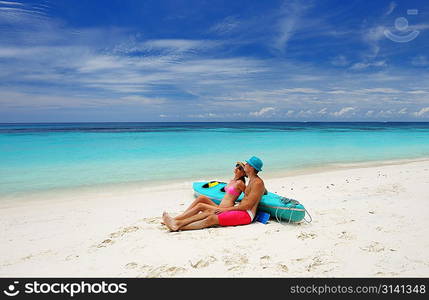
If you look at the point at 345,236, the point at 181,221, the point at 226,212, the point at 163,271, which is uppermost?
the point at 226,212

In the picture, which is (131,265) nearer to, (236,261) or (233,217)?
(236,261)

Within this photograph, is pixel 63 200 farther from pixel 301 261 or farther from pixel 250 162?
pixel 301 261

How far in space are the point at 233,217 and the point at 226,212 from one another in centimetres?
13

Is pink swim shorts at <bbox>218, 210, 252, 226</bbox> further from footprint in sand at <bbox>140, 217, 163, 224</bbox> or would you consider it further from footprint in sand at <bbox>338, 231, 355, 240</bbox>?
footprint in sand at <bbox>338, 231, 355, 240</bbox>

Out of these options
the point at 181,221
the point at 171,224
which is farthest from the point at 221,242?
the point at 171,224

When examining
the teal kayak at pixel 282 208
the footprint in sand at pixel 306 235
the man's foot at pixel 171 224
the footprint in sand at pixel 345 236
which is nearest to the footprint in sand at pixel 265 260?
the footprint in sand at pixel 306 235

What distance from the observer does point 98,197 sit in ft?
25.2

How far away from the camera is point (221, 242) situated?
406 centimetres

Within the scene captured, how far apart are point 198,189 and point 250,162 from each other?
2.34 meters

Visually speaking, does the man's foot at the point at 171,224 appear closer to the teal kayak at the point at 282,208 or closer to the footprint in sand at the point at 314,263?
the teal kayak at the point at 282,208

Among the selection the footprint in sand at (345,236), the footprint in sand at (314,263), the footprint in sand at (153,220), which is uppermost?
the footprint in sand at (345,236)

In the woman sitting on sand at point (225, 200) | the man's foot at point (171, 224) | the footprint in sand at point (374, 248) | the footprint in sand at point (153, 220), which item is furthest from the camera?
the footprint in sand at point (153, 220)

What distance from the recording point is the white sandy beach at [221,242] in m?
3.38

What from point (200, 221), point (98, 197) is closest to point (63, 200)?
point (98, 197)
